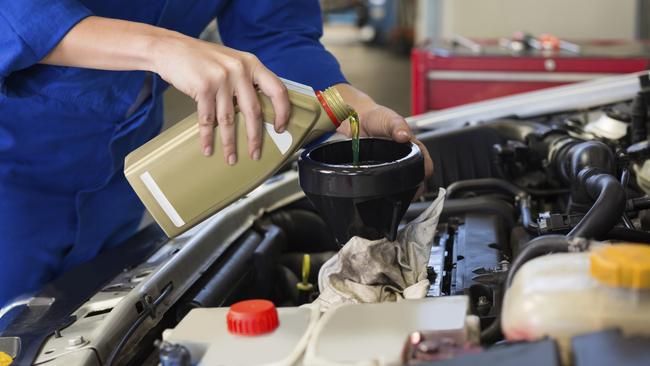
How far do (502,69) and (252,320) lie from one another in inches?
104

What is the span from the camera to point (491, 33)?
4375mm

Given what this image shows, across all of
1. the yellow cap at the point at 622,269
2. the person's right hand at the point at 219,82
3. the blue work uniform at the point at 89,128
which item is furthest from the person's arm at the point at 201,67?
the yellow cap at the point at 622,269

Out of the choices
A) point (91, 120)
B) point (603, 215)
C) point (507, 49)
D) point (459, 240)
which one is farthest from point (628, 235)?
point (507, 49)

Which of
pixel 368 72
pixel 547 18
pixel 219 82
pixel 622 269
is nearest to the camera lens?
pixel 622 269

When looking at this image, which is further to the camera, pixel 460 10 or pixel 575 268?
pixel 460 10

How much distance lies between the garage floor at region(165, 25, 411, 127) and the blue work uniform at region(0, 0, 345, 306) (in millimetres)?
3151

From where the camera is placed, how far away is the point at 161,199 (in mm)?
867

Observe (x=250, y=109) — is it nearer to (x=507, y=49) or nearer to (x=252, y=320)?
(x=252, y=320)

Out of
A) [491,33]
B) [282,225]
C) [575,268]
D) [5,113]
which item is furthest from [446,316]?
[491,33]

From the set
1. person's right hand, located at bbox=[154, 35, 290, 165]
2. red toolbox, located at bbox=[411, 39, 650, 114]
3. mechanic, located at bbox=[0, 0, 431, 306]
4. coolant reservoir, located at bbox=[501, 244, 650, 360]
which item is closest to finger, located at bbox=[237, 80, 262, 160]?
person's right hand, located at bbox=[154, 35, 290, 165]

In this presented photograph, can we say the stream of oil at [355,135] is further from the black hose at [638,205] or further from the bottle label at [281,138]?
the black hose at [638,205]

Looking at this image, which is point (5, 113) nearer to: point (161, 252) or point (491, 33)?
point (161, 252)

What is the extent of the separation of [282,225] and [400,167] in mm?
517

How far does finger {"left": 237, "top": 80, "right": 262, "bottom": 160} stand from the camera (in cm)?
80
